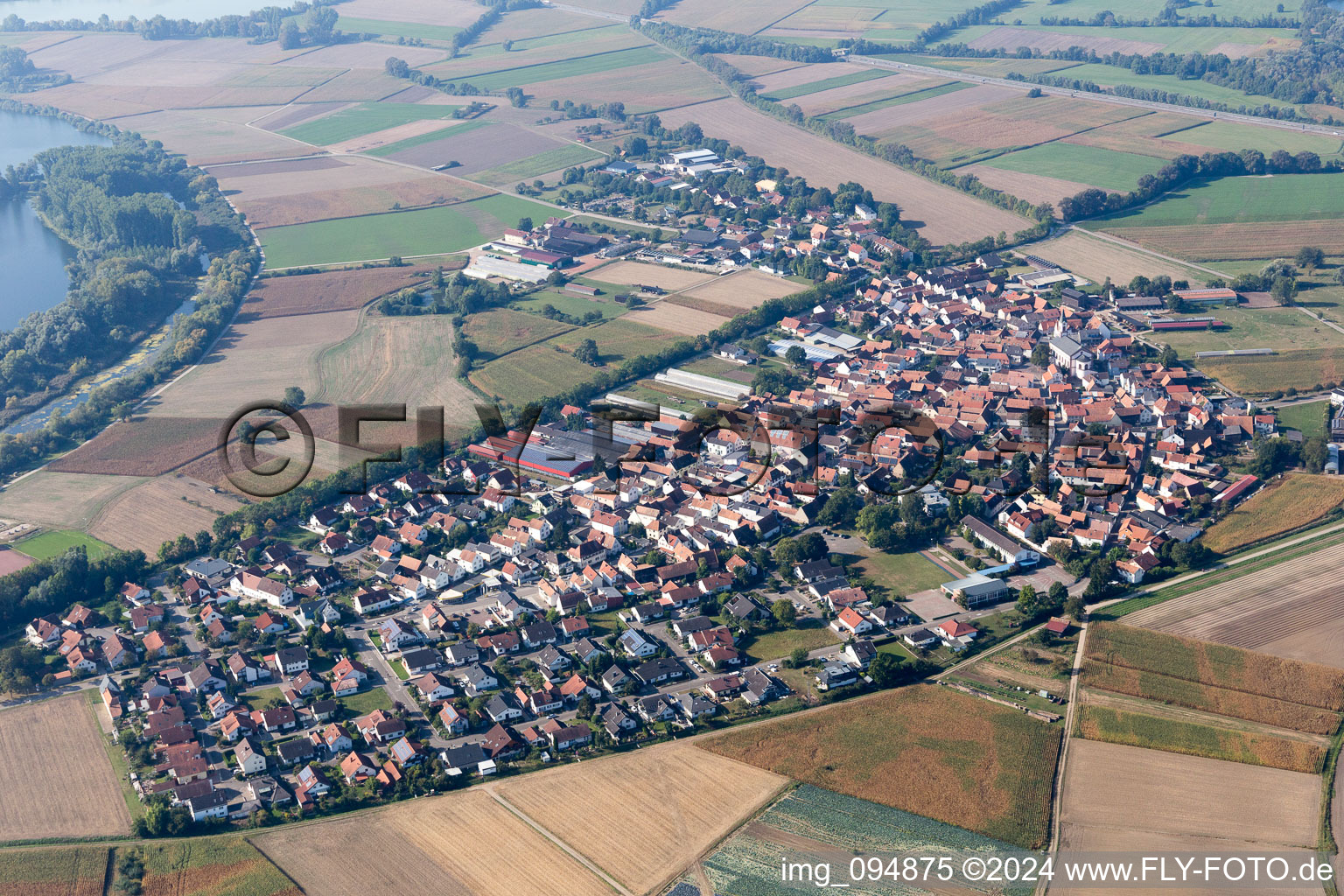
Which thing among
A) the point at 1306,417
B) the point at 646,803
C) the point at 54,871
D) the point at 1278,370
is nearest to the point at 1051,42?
the point at 1278,370

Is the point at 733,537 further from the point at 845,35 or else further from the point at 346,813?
the point at 845,35

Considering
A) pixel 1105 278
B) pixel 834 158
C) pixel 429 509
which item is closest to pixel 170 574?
pixel 429 509

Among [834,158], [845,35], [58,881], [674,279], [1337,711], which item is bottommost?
[58,881]

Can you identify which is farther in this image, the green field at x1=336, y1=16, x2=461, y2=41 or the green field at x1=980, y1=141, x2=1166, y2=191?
the green field at x1=336, y1=16, x2=461, y2=41

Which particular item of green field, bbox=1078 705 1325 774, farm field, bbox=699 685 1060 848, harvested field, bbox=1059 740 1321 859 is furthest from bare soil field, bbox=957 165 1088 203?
harvested field, bbox=1059 740 1321 859

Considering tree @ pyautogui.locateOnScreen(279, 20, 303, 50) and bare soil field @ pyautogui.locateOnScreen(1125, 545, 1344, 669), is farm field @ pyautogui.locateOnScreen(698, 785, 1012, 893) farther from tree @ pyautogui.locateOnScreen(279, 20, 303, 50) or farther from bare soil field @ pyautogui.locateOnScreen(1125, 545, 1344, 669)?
tree @ pyautogui.locateOnScreen(279, 20, 303, 50)

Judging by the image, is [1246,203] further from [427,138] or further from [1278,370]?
[427,138]
